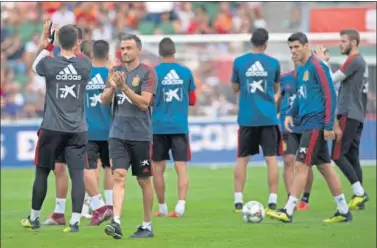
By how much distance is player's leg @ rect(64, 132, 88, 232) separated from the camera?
13586 millimetres

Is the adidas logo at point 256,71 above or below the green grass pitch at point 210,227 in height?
above

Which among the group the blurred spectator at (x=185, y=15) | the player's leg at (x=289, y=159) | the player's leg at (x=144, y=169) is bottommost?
the player's leg at (x=289, y=159)

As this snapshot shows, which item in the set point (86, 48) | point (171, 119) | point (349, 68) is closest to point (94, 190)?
point (171, 119)

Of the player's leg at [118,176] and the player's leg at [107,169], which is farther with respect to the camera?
the player's leg at [107,169]

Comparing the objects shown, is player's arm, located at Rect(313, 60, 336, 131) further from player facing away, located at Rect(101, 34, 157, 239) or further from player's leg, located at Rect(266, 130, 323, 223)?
player facing away, located at Rect(101, 34, 157, 239)

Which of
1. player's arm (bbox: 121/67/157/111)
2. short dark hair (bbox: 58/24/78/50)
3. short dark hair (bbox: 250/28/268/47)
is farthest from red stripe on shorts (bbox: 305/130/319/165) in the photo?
short dark hair (bbox: 58/24/78/50)

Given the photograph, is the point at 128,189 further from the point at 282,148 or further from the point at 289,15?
the point at 289,15

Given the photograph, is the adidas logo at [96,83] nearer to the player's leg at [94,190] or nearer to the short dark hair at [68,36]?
the player's leg at [94,190]

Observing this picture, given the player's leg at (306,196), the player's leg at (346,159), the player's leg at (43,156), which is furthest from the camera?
the player's leg at (306,196)

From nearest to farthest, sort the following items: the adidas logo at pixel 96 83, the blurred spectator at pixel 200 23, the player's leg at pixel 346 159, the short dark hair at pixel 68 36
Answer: the short dark hair at pixel 68 36 < the adidas logo at pixel 96 83 < the player's leg at pixel 346 159 < the blurred spectator at pixel 200 23

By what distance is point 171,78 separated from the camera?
626 inches

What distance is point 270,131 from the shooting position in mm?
16203

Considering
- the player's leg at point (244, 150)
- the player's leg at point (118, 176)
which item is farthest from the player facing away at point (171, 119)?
the player's leg at point (118, 176)

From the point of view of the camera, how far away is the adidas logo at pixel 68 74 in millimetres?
13359
